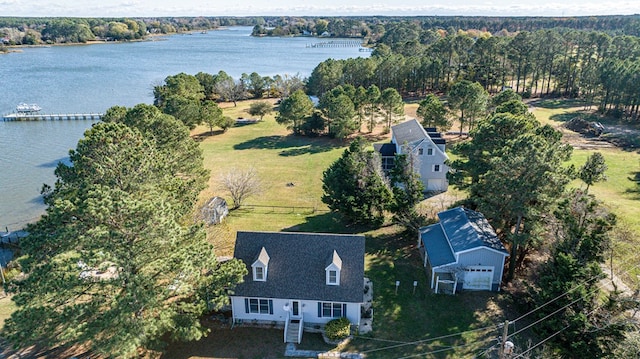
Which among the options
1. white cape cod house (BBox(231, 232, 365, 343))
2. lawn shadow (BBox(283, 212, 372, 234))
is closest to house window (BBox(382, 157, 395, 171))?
lawn shadow (BBox(283, 212, 372, 234))

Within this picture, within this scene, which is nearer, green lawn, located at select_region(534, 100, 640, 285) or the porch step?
the porch step

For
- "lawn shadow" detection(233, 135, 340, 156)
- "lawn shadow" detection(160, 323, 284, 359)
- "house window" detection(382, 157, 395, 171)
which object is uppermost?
"house window" detection(382, 157, 395, 171)

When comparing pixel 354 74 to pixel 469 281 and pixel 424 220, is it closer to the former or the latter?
pixel 424 220

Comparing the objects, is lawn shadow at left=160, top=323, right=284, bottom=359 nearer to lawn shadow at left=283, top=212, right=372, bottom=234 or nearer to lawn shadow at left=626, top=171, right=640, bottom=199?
lawn shadow at left=283, top=212, right=372, bottom=234

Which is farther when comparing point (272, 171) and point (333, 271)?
point (272, 171)

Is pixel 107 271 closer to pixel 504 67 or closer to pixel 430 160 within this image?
pixel 430 160

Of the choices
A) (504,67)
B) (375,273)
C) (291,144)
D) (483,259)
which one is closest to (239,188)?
(375,273)

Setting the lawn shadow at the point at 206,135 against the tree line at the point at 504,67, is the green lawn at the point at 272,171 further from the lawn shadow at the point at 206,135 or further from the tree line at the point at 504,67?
the tree line at the point at 504,67

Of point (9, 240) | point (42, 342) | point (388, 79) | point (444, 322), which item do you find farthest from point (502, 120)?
point (388, 79)
